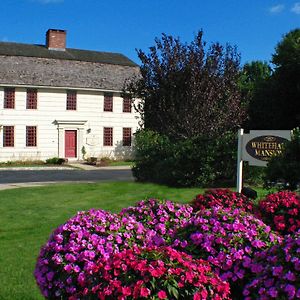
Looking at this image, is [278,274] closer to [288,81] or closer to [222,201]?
[222,201]

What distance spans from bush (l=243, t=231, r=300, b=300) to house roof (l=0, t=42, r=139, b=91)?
111ft

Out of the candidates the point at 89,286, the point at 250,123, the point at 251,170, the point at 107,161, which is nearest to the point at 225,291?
the point at 89,286

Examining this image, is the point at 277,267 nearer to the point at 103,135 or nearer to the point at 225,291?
the point at 225,291

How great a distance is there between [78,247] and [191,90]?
1395cm

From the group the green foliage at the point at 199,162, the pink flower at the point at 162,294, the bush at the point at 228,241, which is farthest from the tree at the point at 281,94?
the pink flower at the point at 162,294

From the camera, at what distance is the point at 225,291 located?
369cm

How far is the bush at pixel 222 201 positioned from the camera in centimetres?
724

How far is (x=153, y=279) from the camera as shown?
3479 mm

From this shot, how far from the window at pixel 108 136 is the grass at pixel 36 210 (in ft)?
67.8

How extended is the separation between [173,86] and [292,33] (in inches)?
960

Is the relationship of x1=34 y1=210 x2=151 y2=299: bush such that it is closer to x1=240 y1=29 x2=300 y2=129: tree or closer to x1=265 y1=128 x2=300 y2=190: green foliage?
x1=265 y1=128 x2=300 y2=190: green foliage

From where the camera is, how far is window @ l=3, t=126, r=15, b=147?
3594 centimetres

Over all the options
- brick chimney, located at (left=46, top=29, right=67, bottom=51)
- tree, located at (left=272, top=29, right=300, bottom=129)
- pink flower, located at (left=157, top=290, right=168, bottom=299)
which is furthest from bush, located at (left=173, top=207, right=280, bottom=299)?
brick chimney, located at (left=46, top=29, right=67, bottom=51)

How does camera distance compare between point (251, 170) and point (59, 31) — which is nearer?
point (251, 170)
